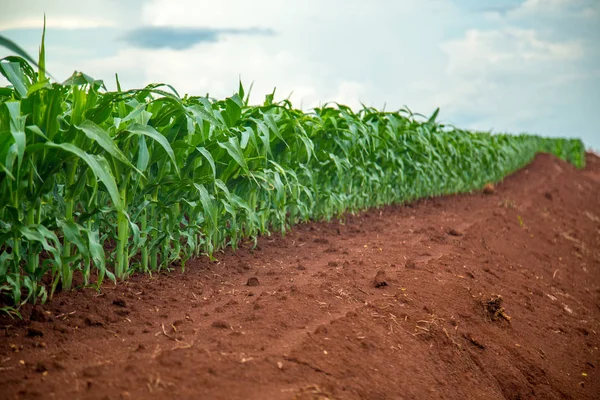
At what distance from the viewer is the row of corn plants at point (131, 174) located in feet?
7.50

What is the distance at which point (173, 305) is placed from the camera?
2703 millimetres

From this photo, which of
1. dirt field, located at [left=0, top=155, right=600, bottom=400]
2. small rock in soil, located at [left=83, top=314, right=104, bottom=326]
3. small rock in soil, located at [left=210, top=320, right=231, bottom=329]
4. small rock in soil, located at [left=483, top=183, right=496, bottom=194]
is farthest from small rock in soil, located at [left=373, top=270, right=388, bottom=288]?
small rock in soil, located at [left=483, top=183, right=496, bottom=194]

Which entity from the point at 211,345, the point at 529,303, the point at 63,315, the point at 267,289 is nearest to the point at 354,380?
the point at 211,345

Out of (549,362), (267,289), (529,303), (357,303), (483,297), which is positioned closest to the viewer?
(357,303)

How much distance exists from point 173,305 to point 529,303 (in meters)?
2.51

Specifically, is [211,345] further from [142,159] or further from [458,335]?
[458,335]

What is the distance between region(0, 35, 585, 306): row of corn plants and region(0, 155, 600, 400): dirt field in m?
0.20

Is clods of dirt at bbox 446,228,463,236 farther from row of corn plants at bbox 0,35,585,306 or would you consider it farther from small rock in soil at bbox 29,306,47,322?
small rock in soil at bbox 29,306,47,322

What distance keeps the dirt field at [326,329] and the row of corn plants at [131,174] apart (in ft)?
0.67

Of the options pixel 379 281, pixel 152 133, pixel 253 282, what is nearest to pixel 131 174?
pixel 152 133

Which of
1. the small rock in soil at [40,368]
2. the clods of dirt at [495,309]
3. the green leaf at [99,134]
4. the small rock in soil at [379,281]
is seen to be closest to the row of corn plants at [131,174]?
the green leaf at [99,134]

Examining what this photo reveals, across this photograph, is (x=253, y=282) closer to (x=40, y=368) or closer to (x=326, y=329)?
(x=326, y=329)

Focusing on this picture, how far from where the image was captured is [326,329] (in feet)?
7.67

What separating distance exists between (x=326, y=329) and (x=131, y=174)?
1234 mm
